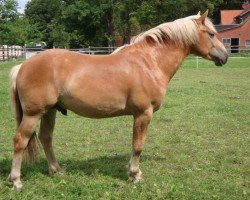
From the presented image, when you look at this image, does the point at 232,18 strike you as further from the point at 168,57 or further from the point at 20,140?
the point at 20,140

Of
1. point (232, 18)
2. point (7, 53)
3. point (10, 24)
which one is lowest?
point (7, 53)

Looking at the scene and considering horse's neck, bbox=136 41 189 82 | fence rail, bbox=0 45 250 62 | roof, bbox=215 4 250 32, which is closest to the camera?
horse's neck, bbox=136 41 189 82

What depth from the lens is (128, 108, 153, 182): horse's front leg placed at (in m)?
5.15

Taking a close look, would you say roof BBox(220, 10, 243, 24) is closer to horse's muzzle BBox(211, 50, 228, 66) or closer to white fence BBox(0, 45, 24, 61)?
white fence BBox(0, 45, 24, 61)

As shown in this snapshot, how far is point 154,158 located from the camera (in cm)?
640

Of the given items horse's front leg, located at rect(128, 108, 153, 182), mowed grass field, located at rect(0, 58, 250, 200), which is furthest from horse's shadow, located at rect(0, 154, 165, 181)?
horse's front leg, located at rect(128, 108, 153, 182)

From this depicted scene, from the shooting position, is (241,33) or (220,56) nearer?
(220,56)

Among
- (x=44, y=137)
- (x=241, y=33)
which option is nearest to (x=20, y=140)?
(x=44, y=137)

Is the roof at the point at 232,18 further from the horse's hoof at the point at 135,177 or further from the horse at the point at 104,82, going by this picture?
the horse's hoof at the point at 135,177

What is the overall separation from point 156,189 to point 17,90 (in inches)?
87.1

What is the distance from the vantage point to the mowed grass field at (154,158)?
4.85 metres

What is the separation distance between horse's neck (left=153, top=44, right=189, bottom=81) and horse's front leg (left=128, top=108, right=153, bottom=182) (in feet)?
2.16

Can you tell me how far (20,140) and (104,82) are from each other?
4.33 feet

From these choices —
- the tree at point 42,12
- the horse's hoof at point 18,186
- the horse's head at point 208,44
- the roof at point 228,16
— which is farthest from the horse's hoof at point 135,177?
the tree at point 42,12
